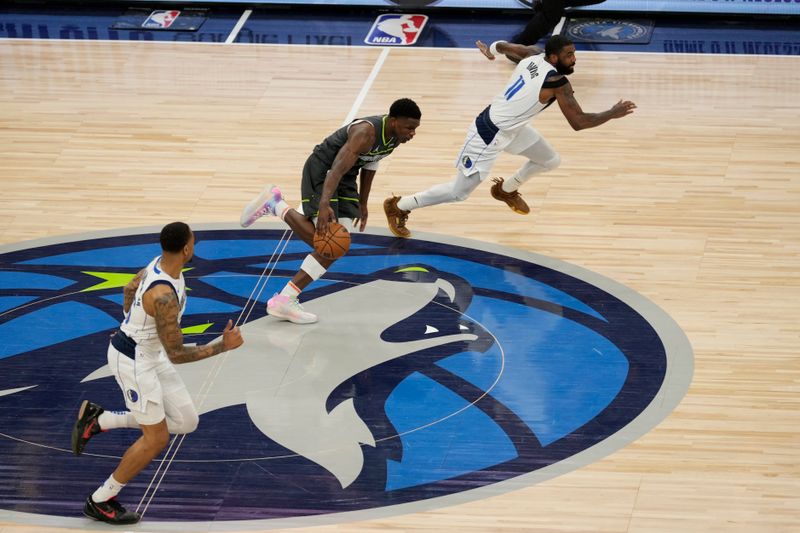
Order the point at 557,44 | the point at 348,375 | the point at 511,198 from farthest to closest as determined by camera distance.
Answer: the point at 511,198
the point at 557,44
the point at 348,375

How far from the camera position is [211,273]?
980 centimetres

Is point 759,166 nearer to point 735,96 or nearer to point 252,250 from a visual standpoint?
point 735,96

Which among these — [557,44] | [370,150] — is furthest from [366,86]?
[370,150]

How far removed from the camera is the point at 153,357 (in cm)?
668

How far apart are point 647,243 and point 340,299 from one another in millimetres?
2420

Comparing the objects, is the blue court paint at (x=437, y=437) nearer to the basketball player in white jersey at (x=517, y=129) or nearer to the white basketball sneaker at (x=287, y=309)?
the white basketball sneaker at (x=287, y=309)

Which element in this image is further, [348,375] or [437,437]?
[348,375]

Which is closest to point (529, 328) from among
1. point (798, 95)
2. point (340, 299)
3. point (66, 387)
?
point (340, 299)

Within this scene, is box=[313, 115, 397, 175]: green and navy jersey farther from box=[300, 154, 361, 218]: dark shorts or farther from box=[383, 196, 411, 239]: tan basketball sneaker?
box=[383, 196, 411, 239]: tan basketball sneaker

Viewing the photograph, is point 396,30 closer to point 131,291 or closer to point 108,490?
point 131,291

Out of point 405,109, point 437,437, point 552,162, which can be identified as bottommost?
point 552,162

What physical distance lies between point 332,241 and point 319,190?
54cm

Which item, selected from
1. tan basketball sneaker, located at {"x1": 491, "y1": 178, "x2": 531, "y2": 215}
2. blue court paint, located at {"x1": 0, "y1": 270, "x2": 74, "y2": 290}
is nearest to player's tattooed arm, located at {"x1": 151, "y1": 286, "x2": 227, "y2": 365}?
blue court paint, located at {"x1": 0, "y1": 270, "x2": 74, "y2": 290}

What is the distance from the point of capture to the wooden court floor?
7293 millimetres
